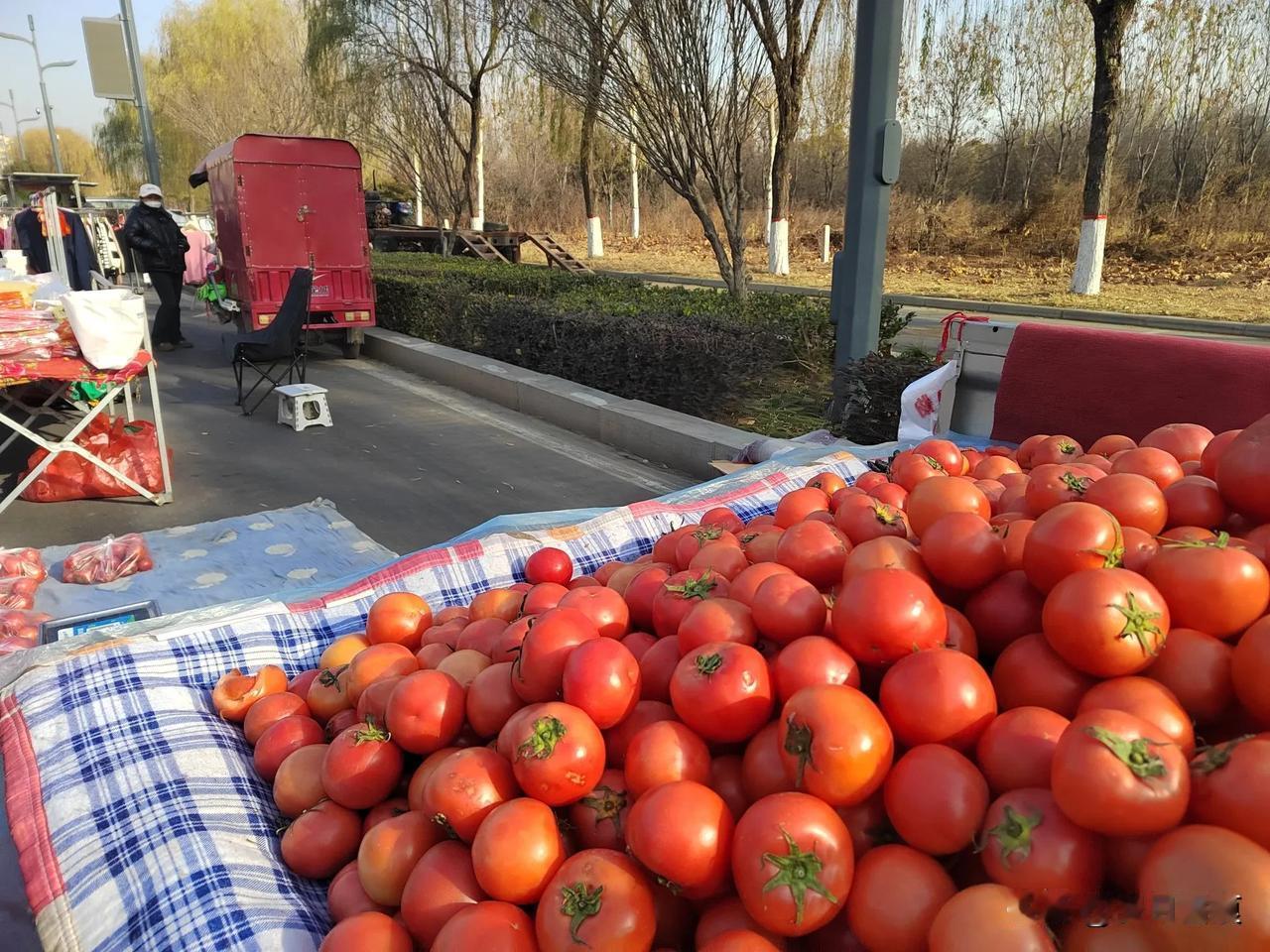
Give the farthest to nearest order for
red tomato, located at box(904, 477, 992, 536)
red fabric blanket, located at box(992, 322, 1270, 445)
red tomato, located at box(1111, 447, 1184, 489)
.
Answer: red fabric blanket, located at box(992, 322, 1270, 445) → red tomato, located at box(1111, 447, 1184, 489) → red tomato, located at box(904, 477, 992, 536)

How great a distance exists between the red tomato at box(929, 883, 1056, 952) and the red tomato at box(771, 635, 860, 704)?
40cm

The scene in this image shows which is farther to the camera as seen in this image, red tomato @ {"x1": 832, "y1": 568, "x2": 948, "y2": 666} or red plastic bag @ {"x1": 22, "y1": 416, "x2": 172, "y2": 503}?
red plastic bag @ {"x1": 22, "y1": 416, "x2": 172, "y2": 503}

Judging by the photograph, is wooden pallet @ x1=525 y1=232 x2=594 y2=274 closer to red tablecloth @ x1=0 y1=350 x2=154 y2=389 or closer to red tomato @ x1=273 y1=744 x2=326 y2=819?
red tablecloth @ x1=0 y1=350 x2=154 y2=389

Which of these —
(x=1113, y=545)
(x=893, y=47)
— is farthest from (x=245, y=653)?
(x=893, y=47)

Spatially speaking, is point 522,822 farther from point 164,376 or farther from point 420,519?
point 164,376

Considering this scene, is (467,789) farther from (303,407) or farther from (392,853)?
(303,407)

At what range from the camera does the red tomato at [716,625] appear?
1604 millimetres

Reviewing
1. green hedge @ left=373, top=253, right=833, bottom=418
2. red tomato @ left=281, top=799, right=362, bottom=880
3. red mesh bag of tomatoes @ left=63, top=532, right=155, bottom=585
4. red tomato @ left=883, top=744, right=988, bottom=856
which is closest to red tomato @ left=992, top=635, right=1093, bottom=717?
red tomato @ left=883, top=744, right=988, bottom=856

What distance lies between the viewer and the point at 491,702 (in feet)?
5.56

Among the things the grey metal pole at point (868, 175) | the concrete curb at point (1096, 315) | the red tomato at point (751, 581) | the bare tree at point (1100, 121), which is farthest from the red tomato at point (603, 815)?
the bare tree at point (1100, 121)

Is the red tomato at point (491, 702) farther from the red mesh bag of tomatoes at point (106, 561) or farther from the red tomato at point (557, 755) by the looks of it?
the red mesh bag of tomatoes at point (106, 561)

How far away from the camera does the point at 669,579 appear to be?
1966mm

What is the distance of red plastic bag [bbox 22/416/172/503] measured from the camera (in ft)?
17.6

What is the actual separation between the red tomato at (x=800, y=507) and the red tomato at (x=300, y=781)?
1.37 meters
